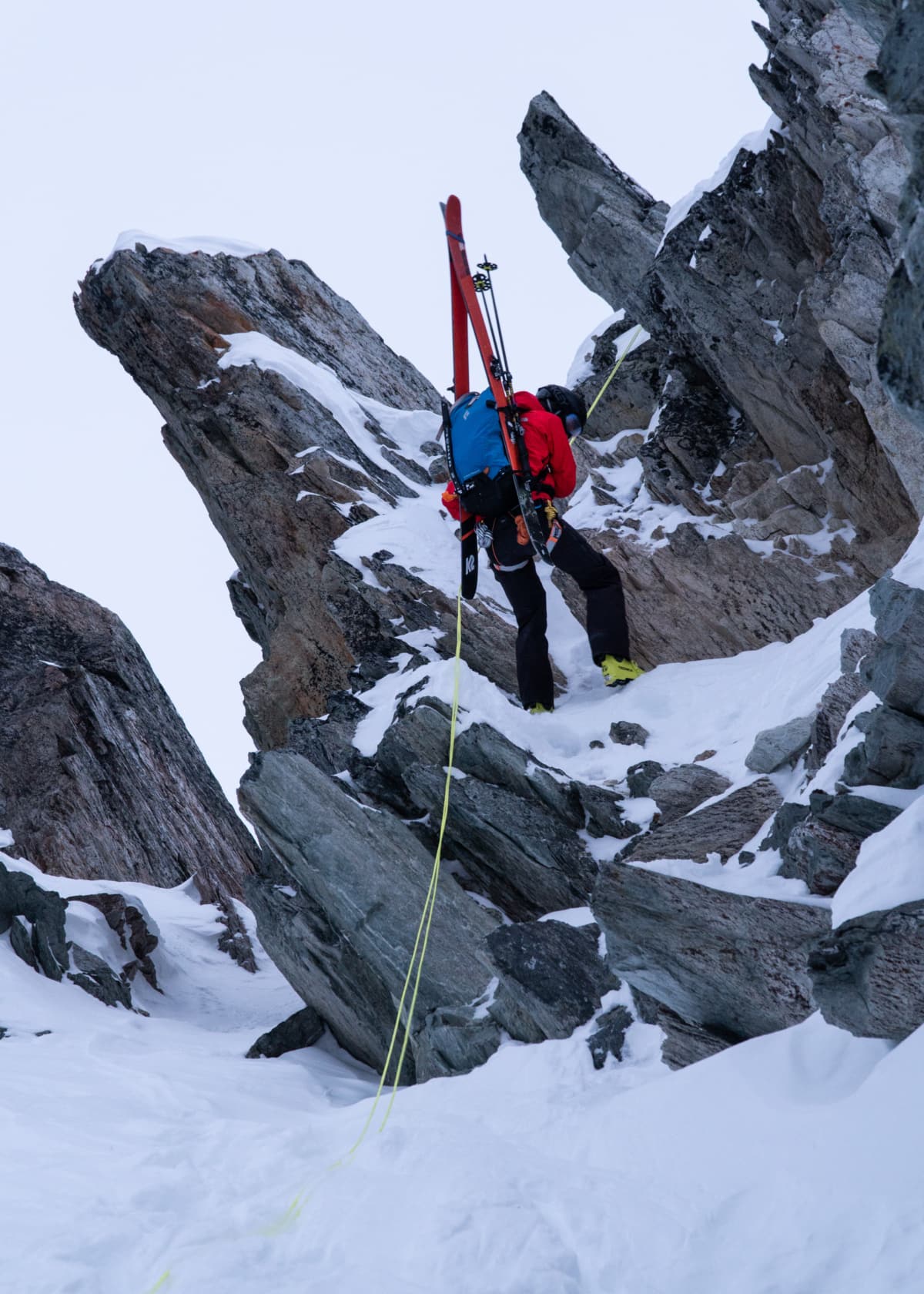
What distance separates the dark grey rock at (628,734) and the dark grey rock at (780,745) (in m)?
1.78

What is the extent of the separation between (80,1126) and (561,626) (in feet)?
24.6

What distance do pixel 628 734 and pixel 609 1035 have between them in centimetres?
357

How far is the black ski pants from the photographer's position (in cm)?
1078

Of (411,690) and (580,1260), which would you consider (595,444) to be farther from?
(580,1260)

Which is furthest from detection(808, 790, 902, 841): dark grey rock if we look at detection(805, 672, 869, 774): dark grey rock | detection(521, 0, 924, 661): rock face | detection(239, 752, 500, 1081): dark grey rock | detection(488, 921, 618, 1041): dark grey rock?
detection(521, 0, 924, 661): rock face

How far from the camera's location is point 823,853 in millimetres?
5910

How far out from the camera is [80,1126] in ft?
21.2

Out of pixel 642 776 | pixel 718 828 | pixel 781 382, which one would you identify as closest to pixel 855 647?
pixel 718 828

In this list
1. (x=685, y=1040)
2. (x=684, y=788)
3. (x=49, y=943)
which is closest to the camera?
(x=685, y=1040)

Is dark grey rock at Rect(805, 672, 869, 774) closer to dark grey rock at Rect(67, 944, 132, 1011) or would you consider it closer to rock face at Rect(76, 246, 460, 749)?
rock face at Rect(76, 246, 460, 749)

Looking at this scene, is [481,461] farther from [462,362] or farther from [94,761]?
[94,761]

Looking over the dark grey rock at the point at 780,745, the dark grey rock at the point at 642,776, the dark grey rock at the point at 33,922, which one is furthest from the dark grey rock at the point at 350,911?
the dark grey rock at the point at 780,745

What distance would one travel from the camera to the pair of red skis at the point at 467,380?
10.6m

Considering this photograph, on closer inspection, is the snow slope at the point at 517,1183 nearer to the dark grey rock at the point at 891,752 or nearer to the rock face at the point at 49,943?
the dark grey rock at the point at 891,752
